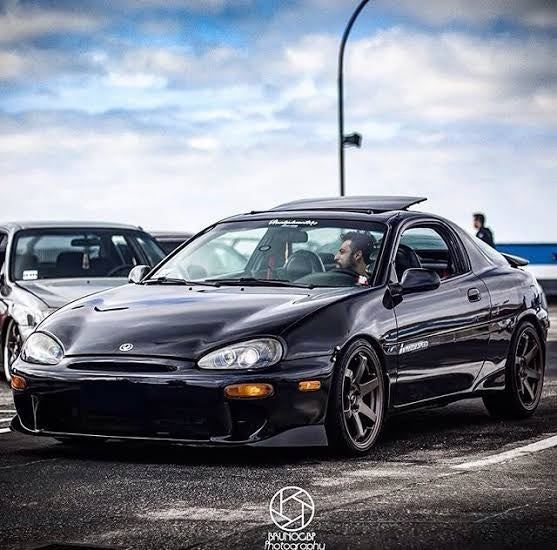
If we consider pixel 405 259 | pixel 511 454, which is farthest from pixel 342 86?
pixel 511 454

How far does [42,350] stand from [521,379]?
356cm

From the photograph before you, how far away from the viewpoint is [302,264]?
941cm

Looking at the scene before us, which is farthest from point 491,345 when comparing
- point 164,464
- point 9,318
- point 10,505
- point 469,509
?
point 9,318

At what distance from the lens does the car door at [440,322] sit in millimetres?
9117

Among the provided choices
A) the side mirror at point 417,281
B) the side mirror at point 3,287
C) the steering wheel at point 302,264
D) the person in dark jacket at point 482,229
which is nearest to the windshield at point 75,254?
the side mirror at point 3,287

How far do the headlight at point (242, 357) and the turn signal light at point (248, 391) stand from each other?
12cm

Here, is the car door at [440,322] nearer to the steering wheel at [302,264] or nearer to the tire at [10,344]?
the steering wheel at [302,264]

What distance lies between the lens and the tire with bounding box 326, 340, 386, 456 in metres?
8.30

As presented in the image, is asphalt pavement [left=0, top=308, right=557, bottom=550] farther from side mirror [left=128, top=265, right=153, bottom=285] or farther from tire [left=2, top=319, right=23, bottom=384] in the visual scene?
tire [left=2, top=319, right=23, bottom=384]

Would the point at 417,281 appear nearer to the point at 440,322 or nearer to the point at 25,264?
the point at 440,322

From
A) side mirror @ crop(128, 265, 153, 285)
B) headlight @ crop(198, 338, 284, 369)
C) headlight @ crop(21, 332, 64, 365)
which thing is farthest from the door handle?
headlight @ crop(21, 332, 64, 365)

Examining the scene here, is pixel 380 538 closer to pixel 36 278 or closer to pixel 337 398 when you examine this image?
pixel 337 398

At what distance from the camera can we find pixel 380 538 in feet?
20.2

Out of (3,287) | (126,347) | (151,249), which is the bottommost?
(3,287)
